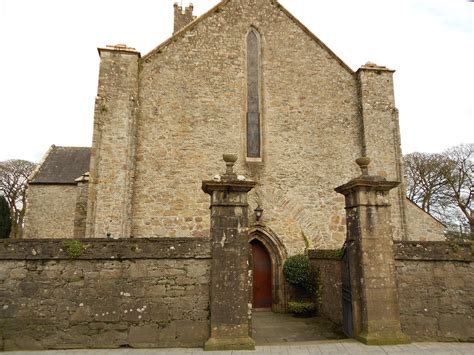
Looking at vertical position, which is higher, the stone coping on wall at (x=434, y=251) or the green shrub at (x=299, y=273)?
the stone coping on wall at (x=434, y=251)

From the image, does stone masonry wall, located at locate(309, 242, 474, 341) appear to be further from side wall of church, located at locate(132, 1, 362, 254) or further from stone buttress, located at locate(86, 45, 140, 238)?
stone buttress, located at locate(86, 45, 140, 238)

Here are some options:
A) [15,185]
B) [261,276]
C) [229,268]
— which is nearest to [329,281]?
[261,276]

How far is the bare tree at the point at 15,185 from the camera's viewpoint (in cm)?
2770

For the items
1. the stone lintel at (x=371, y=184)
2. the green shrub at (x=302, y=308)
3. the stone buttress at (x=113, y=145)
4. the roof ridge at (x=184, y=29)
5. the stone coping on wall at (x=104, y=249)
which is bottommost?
the green shrub at (x=302, y=308)

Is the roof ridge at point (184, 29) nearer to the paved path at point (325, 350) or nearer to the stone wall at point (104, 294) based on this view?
the stone wall at point (104, 294)

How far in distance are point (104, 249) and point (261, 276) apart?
22.8 feet

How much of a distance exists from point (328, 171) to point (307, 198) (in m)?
1.25

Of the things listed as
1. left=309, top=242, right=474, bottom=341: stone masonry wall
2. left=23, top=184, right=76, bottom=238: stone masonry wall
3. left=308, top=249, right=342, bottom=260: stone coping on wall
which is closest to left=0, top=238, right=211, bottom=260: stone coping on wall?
left=308, top=249, right=342, bottom=260: stone coping on wall

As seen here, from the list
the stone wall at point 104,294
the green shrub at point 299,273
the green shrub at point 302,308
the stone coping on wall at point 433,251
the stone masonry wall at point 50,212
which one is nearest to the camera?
the stone wall at point 104,294

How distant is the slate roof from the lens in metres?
20.6

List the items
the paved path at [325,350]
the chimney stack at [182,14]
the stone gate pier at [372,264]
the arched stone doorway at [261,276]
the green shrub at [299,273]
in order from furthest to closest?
the chimney stack at [182,14]
the arched stone doorway at [261,276]
the green shrub at [299,273]
the stone gate pier at [372,264]
the paved path at [325,350]

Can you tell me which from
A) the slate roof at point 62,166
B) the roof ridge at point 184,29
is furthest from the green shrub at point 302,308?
the slate roof at point 62,166

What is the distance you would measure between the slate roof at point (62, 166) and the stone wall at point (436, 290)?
18480 millimetres

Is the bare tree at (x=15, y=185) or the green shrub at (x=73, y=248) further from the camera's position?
the bare tree at (x=15, y=185)
